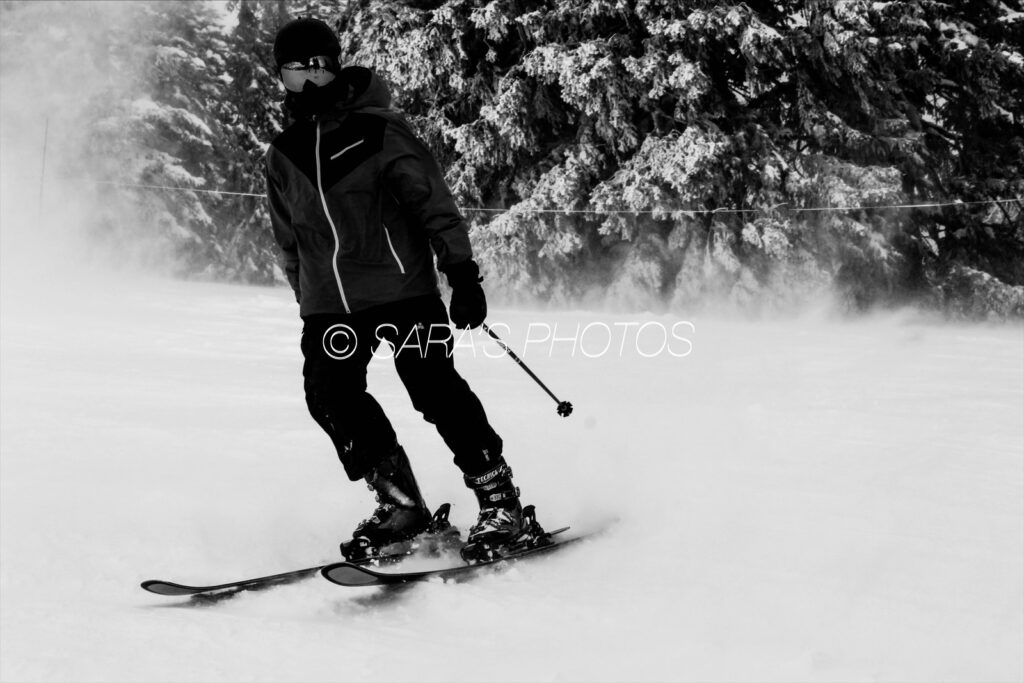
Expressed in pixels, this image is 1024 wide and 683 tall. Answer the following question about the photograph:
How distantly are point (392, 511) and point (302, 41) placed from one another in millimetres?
1404

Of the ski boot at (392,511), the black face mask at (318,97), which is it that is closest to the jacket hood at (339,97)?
the black face mask at (318,97)

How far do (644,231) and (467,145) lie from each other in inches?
124

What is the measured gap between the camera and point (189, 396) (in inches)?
213

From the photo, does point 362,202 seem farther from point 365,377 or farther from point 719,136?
point 719,136

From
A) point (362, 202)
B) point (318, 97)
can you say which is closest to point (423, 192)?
point (362, 202)

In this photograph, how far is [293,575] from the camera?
2.43 metres

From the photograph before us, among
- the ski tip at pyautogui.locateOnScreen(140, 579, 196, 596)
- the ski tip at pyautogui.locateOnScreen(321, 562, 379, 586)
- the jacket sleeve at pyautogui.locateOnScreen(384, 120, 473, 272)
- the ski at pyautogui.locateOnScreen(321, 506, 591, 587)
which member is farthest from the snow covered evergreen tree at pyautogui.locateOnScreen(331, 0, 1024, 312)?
the ski tip at pyautogui.locateOnScreen(140, 579, 196, 596)

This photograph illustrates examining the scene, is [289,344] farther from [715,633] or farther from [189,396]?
[715,633]

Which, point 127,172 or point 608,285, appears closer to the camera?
point 608,285

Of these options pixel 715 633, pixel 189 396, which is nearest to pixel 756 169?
pixel 189 396

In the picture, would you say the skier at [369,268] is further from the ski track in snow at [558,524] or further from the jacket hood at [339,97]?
the ski track in snow at [558,524]

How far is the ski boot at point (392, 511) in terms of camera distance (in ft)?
9.10

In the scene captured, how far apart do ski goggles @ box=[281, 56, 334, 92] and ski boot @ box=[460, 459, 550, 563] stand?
125cm

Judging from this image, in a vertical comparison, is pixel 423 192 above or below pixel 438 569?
above
